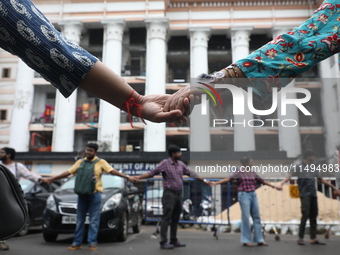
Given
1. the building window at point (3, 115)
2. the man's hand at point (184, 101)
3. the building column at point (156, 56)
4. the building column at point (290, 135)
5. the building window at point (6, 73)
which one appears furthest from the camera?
the building window at point (6, 73)

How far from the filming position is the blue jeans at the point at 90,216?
18.0ft

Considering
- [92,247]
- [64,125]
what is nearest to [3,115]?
[64,125]

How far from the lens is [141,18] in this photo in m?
25.4

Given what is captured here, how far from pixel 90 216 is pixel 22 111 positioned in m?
21.5

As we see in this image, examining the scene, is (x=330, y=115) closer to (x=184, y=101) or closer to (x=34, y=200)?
(x=184, y=101)

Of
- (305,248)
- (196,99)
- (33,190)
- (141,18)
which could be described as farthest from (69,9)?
(196,99)

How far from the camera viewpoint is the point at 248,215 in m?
6.07

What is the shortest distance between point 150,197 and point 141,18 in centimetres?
1902

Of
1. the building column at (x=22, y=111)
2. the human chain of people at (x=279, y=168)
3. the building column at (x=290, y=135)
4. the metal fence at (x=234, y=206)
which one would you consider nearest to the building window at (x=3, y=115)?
the building column at (x=22, y=111)

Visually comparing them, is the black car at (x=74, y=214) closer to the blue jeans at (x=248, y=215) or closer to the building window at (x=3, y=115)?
the blue jeans at (x=248, y=215)

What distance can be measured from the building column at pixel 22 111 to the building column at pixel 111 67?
17.8 ft

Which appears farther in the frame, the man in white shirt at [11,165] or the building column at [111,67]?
the building column at [111,67]

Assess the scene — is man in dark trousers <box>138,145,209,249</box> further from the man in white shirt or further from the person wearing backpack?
the man in white shirt

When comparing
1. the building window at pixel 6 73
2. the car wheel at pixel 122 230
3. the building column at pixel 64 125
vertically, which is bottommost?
the car wheel at pixel 122 230
